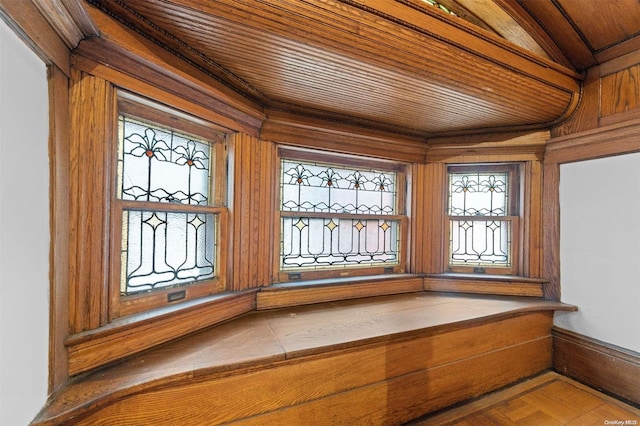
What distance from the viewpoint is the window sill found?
6.23ft

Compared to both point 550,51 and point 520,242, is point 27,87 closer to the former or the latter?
point 550,51

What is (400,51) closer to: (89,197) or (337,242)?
(337,242)

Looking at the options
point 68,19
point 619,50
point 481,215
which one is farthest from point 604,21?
point 68,19

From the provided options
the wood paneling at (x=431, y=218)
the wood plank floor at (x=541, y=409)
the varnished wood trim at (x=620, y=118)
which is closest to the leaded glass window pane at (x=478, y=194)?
the wood paneling at (x=431, y=218)

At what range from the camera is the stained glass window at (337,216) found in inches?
68.4

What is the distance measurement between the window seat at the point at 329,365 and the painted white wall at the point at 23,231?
0.13 m

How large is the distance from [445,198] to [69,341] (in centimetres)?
219

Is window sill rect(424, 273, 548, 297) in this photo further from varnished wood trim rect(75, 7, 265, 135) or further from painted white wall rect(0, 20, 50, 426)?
painted white wall rect(0, 20, 50, 426)

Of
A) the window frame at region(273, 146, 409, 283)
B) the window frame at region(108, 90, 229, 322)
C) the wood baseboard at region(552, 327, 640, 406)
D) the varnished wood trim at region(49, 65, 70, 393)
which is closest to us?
the varnished wood trim at region(49, 65, 70, 393)

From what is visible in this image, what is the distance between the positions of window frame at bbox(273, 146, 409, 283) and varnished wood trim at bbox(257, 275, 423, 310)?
64mm

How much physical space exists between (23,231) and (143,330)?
556 millimetres

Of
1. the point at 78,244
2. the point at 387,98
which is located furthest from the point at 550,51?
the point at 78,244

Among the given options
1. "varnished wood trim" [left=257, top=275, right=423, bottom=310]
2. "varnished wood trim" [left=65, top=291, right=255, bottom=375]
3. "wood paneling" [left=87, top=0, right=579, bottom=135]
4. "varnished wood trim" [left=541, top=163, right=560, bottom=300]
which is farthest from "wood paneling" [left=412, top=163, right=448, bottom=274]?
"varnished wood trim" [left=65, top=291, right=255, bottom=375]

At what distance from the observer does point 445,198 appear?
81.0 inches
